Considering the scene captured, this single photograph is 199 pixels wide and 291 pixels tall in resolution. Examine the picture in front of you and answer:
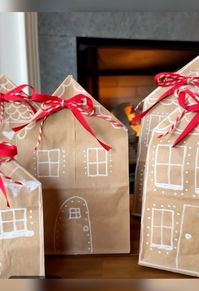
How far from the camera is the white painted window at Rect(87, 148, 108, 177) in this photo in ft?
1.84

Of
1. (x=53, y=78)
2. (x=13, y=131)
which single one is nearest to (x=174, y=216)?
(x=13, y=131)

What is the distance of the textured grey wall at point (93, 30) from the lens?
5.10 feet

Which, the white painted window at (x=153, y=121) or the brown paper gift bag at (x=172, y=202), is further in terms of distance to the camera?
the white painted window at (x=153, y=121)

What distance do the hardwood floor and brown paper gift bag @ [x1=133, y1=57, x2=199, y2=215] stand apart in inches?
4.3

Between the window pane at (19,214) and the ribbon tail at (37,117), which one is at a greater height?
the ribbon tail at (37,117)

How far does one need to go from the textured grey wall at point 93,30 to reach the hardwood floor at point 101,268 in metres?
1.10

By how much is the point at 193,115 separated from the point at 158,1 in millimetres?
275

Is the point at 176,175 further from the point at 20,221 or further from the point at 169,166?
the point at 20,221

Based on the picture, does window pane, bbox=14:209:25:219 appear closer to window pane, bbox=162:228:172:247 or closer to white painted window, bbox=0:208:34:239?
white painted window, bbox=0:208:34:239

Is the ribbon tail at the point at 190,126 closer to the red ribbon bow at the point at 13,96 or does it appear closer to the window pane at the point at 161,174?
the window pane at the point at 161,174

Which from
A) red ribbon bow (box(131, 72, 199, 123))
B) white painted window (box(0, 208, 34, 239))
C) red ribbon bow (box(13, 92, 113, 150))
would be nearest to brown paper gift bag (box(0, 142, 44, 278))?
white painted window (box(0, 208, 34, 239))

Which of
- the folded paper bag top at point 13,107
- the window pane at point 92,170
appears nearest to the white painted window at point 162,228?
the window pane at point 92,170

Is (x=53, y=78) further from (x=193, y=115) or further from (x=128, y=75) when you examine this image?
(x=193, y=115)

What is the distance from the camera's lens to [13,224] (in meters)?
0.48
